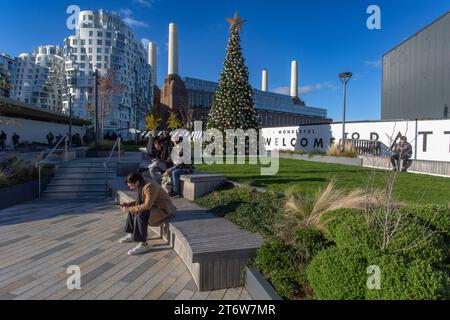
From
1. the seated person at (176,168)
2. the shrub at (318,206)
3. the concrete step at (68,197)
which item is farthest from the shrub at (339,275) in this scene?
the concrete step at (68,197)

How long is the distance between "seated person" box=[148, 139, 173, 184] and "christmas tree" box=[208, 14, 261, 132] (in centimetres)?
1245

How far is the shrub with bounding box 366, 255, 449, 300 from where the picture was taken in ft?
7.66

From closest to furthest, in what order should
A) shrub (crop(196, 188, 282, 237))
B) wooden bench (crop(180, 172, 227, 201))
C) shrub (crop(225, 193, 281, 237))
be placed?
shrub (crop(225, 193, 281, 237)) < shrub (crop(196, 188, 282, 237)) < wooden bench (crop(180, 172, 227, 201))

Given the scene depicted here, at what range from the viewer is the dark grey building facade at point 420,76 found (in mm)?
18263

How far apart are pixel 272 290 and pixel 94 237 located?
12.4ft

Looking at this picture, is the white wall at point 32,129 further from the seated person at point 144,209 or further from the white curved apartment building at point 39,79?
the white curved apartment building at point 39,79

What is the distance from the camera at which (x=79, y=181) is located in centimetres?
1100

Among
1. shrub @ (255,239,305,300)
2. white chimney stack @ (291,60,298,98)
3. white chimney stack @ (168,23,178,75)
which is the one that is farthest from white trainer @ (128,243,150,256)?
white chimney stack @ (291,60,298,98)

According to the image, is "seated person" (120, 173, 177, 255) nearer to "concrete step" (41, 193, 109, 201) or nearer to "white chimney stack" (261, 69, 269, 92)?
"concrete step" (41, 193, 109, 201)

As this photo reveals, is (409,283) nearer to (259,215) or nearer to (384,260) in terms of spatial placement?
(384,260)

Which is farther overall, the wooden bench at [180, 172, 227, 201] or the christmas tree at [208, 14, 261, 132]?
the christmas tree at [208, 14, 261, 132]

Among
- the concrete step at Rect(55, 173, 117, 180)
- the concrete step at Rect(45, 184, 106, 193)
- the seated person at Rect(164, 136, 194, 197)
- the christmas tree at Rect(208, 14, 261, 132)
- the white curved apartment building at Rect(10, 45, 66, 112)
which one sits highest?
the white curved apartment building at Rect(10, 45, 66, 112)

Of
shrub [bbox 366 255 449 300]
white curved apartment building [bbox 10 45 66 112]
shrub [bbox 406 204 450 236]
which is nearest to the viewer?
shrub [bbox 366 255 449 300]

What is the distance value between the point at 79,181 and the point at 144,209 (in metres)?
7.63
